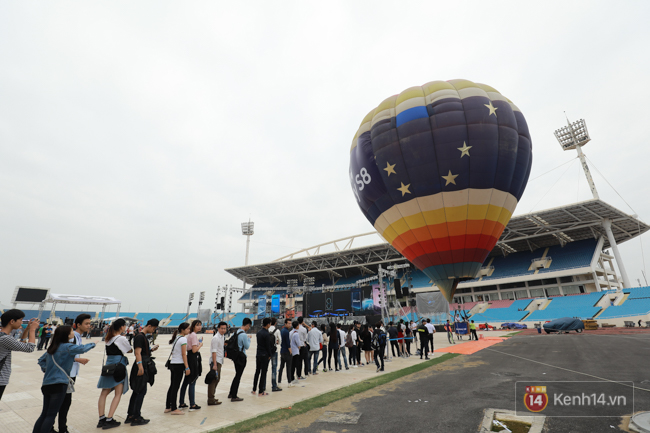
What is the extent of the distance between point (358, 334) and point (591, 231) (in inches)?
1742

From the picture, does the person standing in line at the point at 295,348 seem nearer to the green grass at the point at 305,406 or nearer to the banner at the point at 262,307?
the green grass at the point at 305,406

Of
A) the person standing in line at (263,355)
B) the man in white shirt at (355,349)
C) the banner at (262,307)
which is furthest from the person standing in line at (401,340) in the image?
the banner at (262,307)

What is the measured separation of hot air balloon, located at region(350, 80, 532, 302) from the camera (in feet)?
40.7

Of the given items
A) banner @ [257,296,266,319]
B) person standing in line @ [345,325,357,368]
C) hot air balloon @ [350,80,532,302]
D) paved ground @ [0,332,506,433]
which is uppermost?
hot air balloon @ [350,80,532,302]

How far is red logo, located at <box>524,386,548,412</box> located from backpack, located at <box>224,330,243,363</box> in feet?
17.8

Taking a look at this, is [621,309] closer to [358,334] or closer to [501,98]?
[501,98]

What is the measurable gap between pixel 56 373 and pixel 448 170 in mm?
12776

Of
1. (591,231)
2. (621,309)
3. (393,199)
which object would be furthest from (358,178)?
(591,231)

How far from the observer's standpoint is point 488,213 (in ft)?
41.9

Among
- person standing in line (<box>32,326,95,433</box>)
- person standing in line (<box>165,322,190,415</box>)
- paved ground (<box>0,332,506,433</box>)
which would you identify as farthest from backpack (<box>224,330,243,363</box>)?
person standing in line (<box>32,326,95,433</box>)

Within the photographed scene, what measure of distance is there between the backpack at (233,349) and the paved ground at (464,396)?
1.97 meters

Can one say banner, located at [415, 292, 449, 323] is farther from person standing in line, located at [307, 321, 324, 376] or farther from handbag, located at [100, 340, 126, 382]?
handbag, located at [100, 340, 126, 382]

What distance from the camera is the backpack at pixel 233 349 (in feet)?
20.8

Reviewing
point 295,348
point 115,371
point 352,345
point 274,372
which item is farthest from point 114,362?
point 352,345
